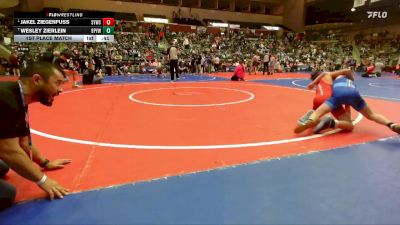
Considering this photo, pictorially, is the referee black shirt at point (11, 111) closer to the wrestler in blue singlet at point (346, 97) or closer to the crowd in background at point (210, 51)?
the wrestler in blue singlet at point (346, 97)

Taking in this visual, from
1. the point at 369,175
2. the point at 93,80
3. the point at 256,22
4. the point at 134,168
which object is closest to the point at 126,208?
the point at 134,168

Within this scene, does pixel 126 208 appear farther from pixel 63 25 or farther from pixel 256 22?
pixel 256 22

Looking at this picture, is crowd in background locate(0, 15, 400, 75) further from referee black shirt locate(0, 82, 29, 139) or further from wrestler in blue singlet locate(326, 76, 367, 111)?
referee black shirt locate(0, 82, 29, 139)

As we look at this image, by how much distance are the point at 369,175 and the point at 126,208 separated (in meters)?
2.07

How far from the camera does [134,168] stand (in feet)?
9.70

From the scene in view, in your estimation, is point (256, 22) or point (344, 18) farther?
point (256, 22)

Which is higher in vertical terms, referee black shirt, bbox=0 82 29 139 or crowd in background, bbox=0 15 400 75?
crowd in background, bbox=0 15 400 75
